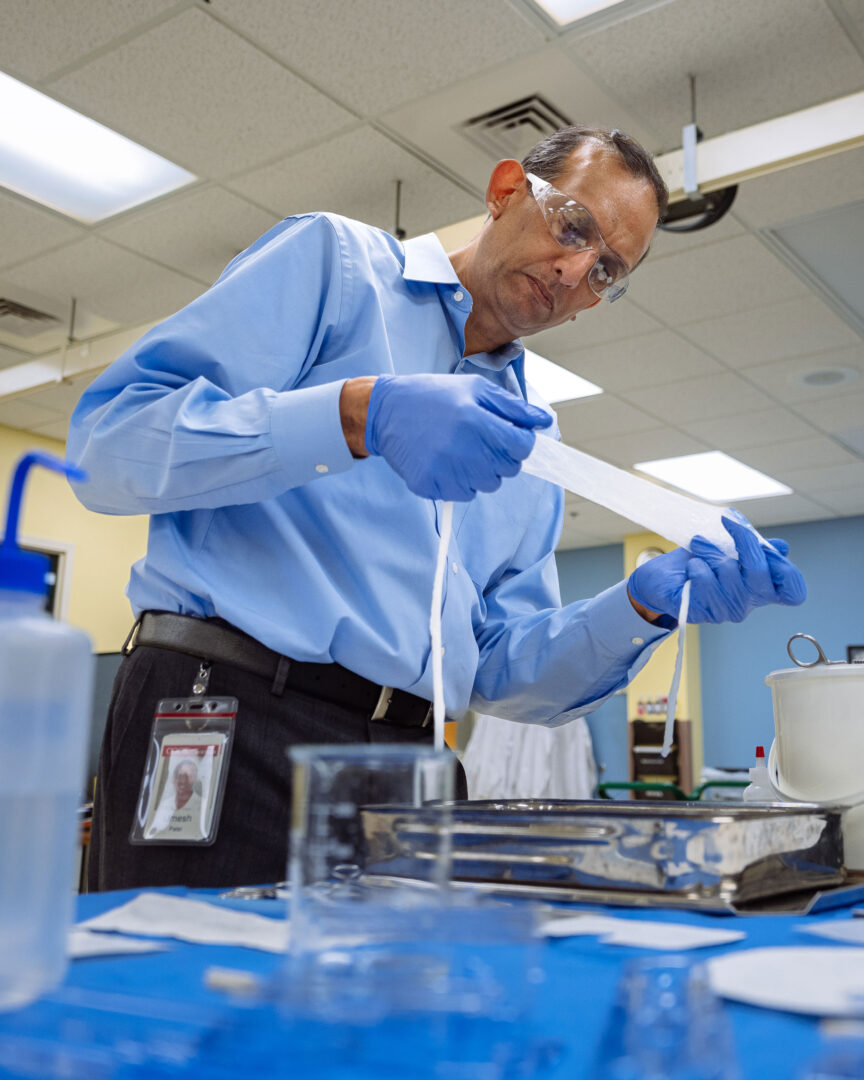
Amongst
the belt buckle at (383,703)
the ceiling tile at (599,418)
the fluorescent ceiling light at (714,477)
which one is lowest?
the belt buckle at (383,703)

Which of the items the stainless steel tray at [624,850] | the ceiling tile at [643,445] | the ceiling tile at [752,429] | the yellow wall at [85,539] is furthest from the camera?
the yellow wall at [85,539]

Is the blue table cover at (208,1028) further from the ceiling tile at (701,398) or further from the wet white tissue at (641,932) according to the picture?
the ceiling tile at (701,398)

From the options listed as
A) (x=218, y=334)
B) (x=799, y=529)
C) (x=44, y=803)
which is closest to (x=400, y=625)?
(x=218, y=334)

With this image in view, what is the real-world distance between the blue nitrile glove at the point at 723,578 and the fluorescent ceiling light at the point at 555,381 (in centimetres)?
341

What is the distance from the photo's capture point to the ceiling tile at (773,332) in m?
4.30

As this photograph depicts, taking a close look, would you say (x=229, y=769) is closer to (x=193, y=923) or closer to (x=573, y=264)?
(x=193, y=923)

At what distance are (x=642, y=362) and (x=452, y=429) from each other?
4074 millimetres

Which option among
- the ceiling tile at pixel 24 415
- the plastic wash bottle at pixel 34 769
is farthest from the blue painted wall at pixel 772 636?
the plastic wash bottle at pixel 34 769

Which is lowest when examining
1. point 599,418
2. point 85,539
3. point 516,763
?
point 516,763

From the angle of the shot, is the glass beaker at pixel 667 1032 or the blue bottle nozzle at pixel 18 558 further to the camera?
the blue bottle nozzle at pixel 18 558

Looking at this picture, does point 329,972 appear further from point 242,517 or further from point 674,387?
point 674,387

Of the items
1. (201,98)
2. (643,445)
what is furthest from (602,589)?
(201,98)

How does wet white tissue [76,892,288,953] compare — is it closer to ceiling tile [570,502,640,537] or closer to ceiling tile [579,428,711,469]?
ceiling tile [579,428,711,469]

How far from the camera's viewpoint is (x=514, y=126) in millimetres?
3072
